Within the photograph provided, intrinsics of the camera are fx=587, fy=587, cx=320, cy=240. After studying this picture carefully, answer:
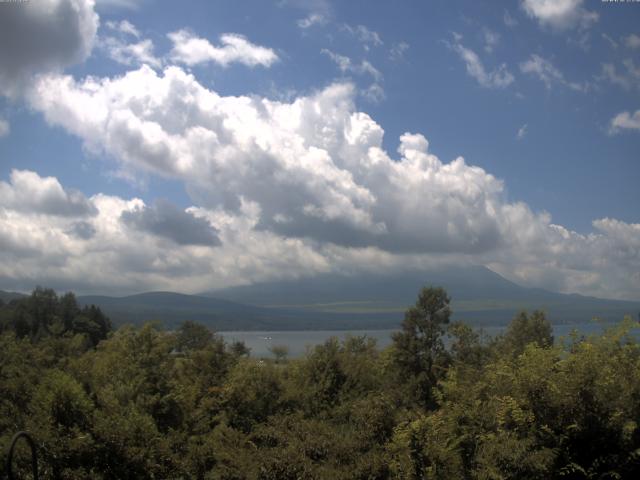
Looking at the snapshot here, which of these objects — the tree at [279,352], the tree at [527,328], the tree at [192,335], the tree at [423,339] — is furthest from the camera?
the tree at [192,335]

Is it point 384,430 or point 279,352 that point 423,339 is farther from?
point 384,430

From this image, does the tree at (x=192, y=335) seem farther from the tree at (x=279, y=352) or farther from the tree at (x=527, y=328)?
the tree at (x=527, y=328)

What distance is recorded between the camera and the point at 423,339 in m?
40.2

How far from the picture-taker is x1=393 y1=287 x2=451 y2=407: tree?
38.8 meters

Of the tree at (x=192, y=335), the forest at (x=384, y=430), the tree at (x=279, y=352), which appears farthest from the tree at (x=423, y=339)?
the tree at (x=192, y=335)

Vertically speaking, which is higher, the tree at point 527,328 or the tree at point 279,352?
the tree at point 527,328

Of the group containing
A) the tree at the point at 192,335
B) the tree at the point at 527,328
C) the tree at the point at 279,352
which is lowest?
the tree at the point at 192,335

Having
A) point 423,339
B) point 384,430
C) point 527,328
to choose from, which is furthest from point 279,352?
point 527,328

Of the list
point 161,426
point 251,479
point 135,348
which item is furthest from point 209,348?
point 251,479

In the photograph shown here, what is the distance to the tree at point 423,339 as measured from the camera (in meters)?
38.8

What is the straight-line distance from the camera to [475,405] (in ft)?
53.6

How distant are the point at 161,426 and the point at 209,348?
11.3m

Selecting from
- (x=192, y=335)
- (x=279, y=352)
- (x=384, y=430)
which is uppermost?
(x=384, y=430)

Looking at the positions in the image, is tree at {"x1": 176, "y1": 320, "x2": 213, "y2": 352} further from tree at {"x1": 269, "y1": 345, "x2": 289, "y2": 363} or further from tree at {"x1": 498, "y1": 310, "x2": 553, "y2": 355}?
tree at {"x1": 498, "y1": 310, "x2": 553, "y2": 355}
